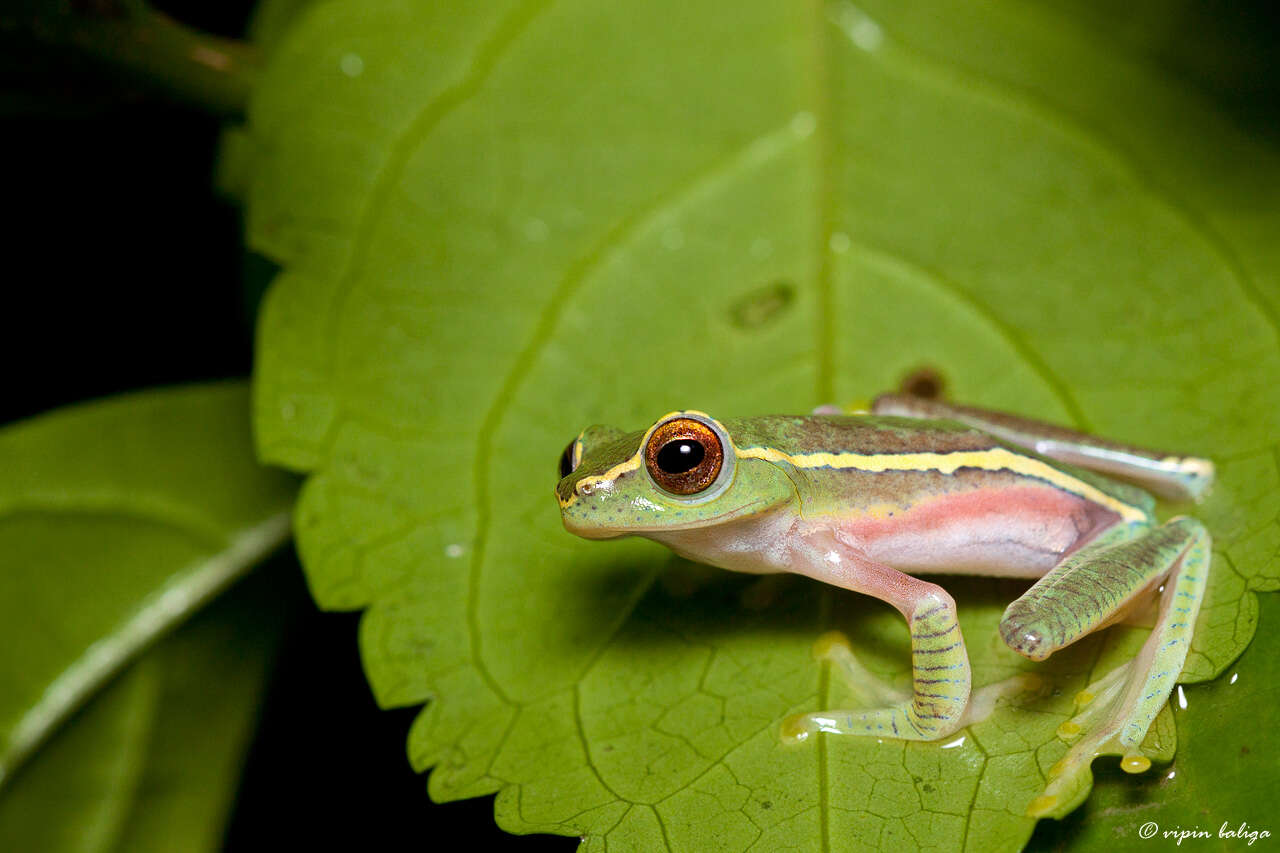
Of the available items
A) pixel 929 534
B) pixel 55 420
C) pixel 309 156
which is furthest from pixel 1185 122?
pixel 55 420

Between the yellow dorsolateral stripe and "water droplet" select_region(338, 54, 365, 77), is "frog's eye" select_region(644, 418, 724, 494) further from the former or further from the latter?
"water droplet" select_region(338, 54, 365, 77)

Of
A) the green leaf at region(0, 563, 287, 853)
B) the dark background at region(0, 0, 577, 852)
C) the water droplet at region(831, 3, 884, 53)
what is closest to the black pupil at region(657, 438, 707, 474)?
the dark background at region(0, 0, 577, 852)

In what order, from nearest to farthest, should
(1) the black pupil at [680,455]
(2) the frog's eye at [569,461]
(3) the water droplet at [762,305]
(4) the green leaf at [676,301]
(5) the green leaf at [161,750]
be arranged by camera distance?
1. (1) the black pupil at [680,455]
2. (4) the green leaf at [676,301]
3. (2) the frog's eye at [569,461]
4. (3) the water droplet at [762,305]
5. (5) the green leaf at [161,750]

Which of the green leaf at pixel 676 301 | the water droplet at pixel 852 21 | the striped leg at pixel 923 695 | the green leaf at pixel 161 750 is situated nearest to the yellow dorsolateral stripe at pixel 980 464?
the green leaf at pixel 676 301

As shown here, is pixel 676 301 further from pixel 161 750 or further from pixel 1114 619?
pixel 161 750

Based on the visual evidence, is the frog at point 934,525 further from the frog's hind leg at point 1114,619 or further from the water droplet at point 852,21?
the water droplet at point 852,21

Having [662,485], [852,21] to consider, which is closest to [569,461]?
[662,485]

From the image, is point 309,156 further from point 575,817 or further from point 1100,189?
point 1100,189
